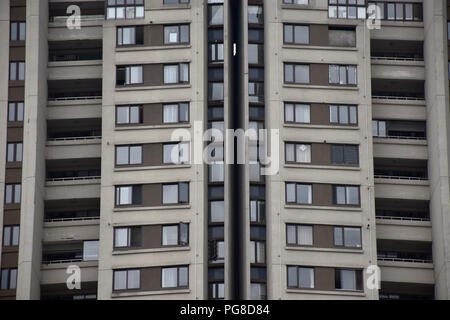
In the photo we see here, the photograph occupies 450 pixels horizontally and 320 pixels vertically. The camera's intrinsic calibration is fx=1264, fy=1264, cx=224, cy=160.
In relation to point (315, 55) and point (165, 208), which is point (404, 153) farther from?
point (165, 208)

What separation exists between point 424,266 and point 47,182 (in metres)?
36.8

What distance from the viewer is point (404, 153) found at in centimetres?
12175

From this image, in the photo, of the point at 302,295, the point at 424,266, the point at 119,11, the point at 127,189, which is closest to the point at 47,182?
the point at 127,189

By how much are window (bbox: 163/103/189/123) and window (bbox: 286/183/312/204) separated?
11.7m

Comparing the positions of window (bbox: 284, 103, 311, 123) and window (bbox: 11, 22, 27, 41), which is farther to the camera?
window (bbox: 11, 22, 27, 41)

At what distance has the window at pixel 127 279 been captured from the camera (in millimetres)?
113875

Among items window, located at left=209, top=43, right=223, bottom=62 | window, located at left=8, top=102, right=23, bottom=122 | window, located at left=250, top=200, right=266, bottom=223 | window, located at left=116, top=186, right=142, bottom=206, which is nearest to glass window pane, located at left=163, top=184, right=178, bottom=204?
window, located at left=116, top=186, right=142, bottom=206

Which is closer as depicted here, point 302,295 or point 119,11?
point 302,295

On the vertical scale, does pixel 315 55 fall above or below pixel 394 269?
above

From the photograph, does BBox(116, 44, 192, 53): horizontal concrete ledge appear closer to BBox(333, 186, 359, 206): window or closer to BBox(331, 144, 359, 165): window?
BBox(331, 144, 359, 165): window

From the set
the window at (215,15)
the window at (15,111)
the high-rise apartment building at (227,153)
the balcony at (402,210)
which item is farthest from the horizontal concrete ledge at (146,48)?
the balcony at (402,210)

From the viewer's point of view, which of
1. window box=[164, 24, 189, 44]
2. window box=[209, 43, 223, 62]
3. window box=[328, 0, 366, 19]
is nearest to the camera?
window box=[209, 43, 223, 62]

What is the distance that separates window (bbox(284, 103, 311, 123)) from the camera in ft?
388

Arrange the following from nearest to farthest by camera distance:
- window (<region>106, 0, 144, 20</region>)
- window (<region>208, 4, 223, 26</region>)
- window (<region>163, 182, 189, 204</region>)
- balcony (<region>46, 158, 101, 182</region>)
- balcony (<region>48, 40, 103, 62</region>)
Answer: window (<region>163, 182, 189, 204</region>) < window (<region>208, 4, 223, 26</region>) < window (<region>106, 0, 144, 20</region>) < balcony (<region>46, 158, 101, 182</region>) < balcony (<region>48, 40, 103, 62</region>)
